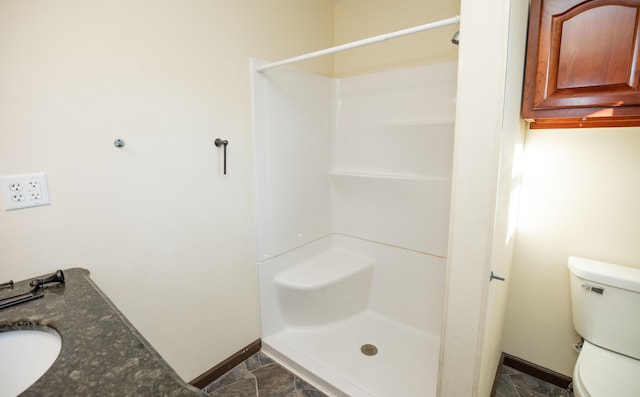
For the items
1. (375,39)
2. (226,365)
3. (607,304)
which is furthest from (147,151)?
(607,304)

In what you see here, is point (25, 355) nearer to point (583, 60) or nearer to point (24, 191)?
point (24, 191)

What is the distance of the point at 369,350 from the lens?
6.71ft

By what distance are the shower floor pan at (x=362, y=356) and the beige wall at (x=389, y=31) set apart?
6.49ft

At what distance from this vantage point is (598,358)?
139cm

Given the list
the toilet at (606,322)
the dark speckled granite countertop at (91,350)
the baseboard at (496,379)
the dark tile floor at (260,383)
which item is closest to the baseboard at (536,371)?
the baseboard at (496,379)

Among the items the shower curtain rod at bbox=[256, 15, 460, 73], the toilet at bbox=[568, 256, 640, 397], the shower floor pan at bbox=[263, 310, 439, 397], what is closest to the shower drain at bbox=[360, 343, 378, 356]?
the shower floor pan at bbox=[263, 310, 439, 397]

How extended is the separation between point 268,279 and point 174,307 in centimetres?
64

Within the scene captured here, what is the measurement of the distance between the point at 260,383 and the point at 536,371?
5.65 feet

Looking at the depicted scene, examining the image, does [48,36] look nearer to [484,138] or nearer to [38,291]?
[38,291]

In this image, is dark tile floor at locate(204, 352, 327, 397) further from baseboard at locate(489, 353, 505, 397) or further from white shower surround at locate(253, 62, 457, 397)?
baseboard at locate(489, 353, 505, 397)

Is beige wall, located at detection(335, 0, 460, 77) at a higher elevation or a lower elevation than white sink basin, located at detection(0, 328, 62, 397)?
higher

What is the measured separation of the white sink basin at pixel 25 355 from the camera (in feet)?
2.52

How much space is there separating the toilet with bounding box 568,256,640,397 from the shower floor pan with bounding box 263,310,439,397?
0.79 metres

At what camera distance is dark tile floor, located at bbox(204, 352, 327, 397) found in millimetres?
1727
